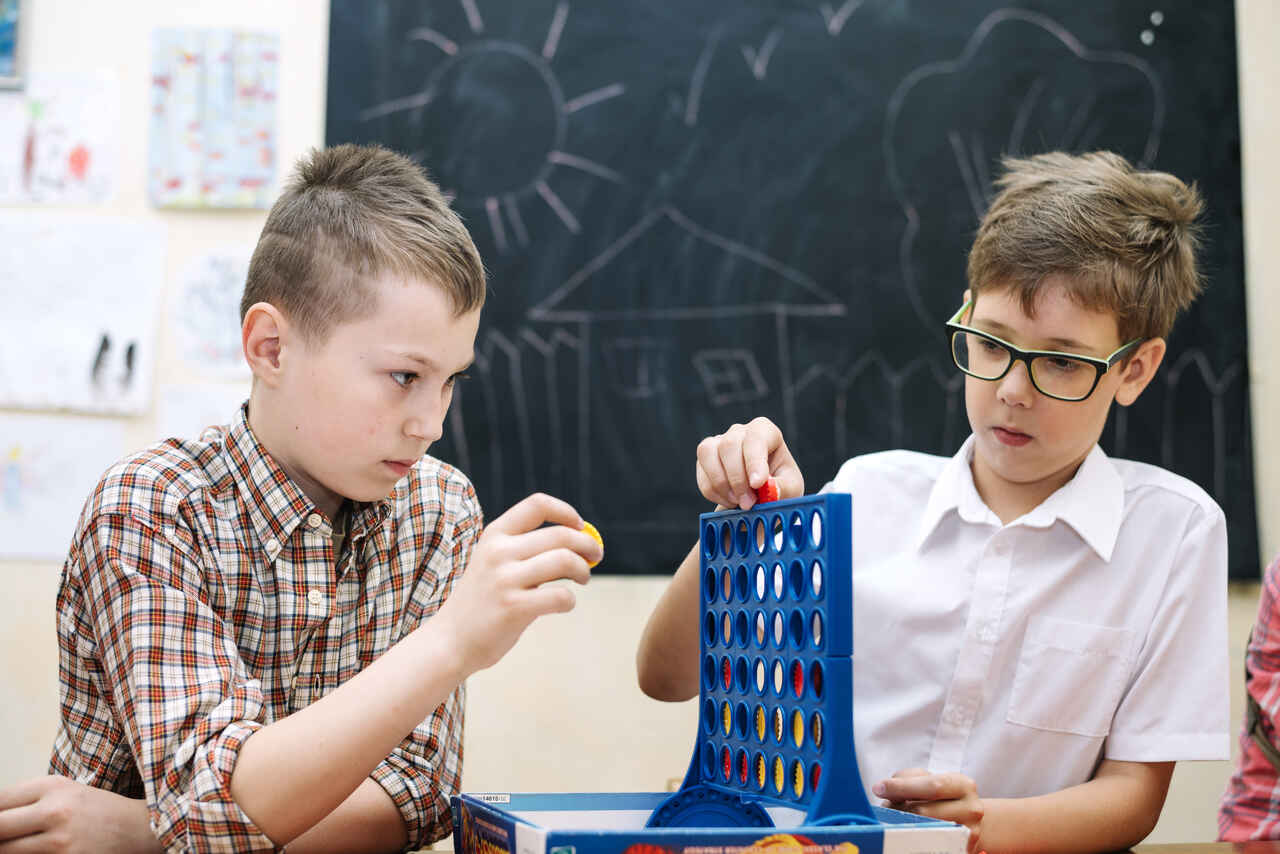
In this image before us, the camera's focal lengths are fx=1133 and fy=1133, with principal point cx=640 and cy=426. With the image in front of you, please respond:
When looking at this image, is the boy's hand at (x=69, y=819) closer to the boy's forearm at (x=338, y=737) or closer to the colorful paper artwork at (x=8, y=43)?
the boy's forearm at (x=338, y=737)

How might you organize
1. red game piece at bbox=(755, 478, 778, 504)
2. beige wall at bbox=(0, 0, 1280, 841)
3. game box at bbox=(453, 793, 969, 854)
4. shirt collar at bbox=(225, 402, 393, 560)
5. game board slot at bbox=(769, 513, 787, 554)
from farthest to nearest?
1. beige wall at bbox=(0, 0, 1280, 841)
2. shirt collar at bbox=(225, 402, 393, 560)
3. red game piece at bbox=(755, 478, 778, 504)
4. game board slot at bbox=(769, 513, 787, 554)
5. game box at bbox=(453, 793, 969, 854)

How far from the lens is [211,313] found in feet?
7.10

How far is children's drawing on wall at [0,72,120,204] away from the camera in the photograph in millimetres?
2176

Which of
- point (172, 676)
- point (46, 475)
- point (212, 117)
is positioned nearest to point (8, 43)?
point (212, 117)

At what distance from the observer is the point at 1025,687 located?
1205 mm

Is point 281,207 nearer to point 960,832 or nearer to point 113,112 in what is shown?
point 960,832

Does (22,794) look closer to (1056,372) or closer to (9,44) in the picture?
(1056,372)

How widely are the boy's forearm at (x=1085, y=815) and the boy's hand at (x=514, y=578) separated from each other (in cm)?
46

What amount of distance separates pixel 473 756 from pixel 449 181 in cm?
110

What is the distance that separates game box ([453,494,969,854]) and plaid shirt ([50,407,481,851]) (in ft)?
0.62

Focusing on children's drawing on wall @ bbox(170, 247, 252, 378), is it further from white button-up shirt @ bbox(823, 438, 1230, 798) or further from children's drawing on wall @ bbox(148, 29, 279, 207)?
white button-up shirt @ bbox(823, 438, 1230, 798)

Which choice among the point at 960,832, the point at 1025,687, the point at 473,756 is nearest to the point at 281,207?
the point at 960,832

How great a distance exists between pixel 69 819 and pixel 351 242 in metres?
0.50

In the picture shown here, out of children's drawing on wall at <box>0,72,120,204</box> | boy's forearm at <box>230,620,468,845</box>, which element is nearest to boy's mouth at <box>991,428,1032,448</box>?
boy's forearm at <box>230,620,468,845</box>
